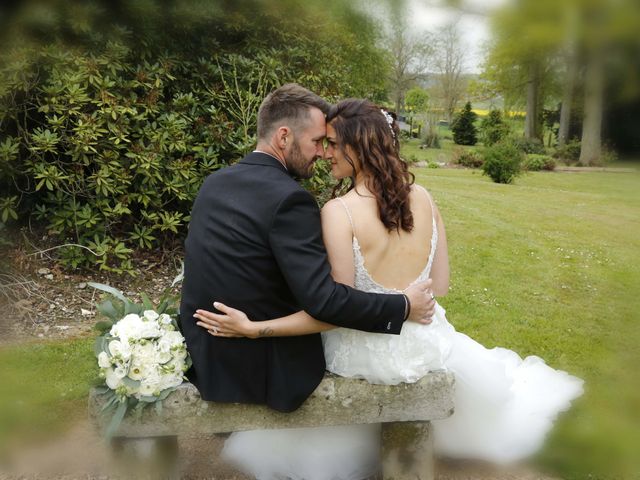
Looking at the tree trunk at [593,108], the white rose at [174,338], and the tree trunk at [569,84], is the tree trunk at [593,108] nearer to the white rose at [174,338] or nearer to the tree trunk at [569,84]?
the tree trunk at [569,84]

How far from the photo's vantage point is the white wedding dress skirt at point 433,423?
6.97 feet

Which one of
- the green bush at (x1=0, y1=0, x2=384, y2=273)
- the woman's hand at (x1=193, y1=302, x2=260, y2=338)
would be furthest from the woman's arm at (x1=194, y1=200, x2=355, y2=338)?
the green bush at (x1=0, y1=0, x2=384, y2=273)

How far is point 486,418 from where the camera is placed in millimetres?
2473

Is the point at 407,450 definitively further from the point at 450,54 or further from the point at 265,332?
the point at 450,54

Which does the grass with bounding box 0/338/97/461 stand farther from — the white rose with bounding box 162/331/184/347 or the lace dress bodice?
the lace dress bodice

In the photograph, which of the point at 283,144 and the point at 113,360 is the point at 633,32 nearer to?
the point at 283,144

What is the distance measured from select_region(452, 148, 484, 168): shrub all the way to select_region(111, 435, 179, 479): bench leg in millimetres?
15698

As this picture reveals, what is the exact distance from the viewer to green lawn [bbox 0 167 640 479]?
2.59 ft

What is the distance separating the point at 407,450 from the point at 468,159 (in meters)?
15.8

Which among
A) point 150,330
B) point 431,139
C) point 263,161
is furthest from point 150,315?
point 431,139

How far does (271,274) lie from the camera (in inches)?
76.4

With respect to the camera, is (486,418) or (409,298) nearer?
(409,298)

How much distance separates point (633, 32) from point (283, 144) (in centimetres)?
159

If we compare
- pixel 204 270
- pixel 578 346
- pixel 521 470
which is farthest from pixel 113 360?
pixel 578 346
